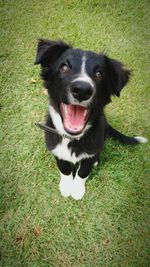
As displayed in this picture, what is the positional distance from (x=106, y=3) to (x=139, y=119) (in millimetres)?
2500

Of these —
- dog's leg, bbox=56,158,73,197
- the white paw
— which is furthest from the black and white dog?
the white paw

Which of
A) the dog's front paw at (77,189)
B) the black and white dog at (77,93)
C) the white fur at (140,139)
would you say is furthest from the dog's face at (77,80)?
the white fur at (140,139)

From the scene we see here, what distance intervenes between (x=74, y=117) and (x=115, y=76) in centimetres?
52

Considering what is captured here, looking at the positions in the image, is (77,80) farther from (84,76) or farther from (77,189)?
(77,189)

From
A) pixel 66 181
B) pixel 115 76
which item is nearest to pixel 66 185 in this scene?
pixel 66 181

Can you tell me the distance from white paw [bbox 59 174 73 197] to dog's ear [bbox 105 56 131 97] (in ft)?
3.85

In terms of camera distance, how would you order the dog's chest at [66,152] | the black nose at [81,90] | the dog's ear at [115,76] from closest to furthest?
the black nose at [81,90], the dog's ear at [115,76], the dog's chest at [66,152]

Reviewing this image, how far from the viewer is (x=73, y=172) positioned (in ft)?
11.6

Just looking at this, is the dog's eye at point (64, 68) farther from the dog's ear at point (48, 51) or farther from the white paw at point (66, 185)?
the white paw at point (66, 185)

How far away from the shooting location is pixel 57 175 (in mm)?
3537

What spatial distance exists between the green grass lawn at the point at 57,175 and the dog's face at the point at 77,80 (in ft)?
3.81

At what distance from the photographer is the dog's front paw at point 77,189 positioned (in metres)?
3.35

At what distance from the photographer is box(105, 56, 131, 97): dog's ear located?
2.57 m

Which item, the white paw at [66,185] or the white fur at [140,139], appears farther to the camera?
the white fur at [140,139]
